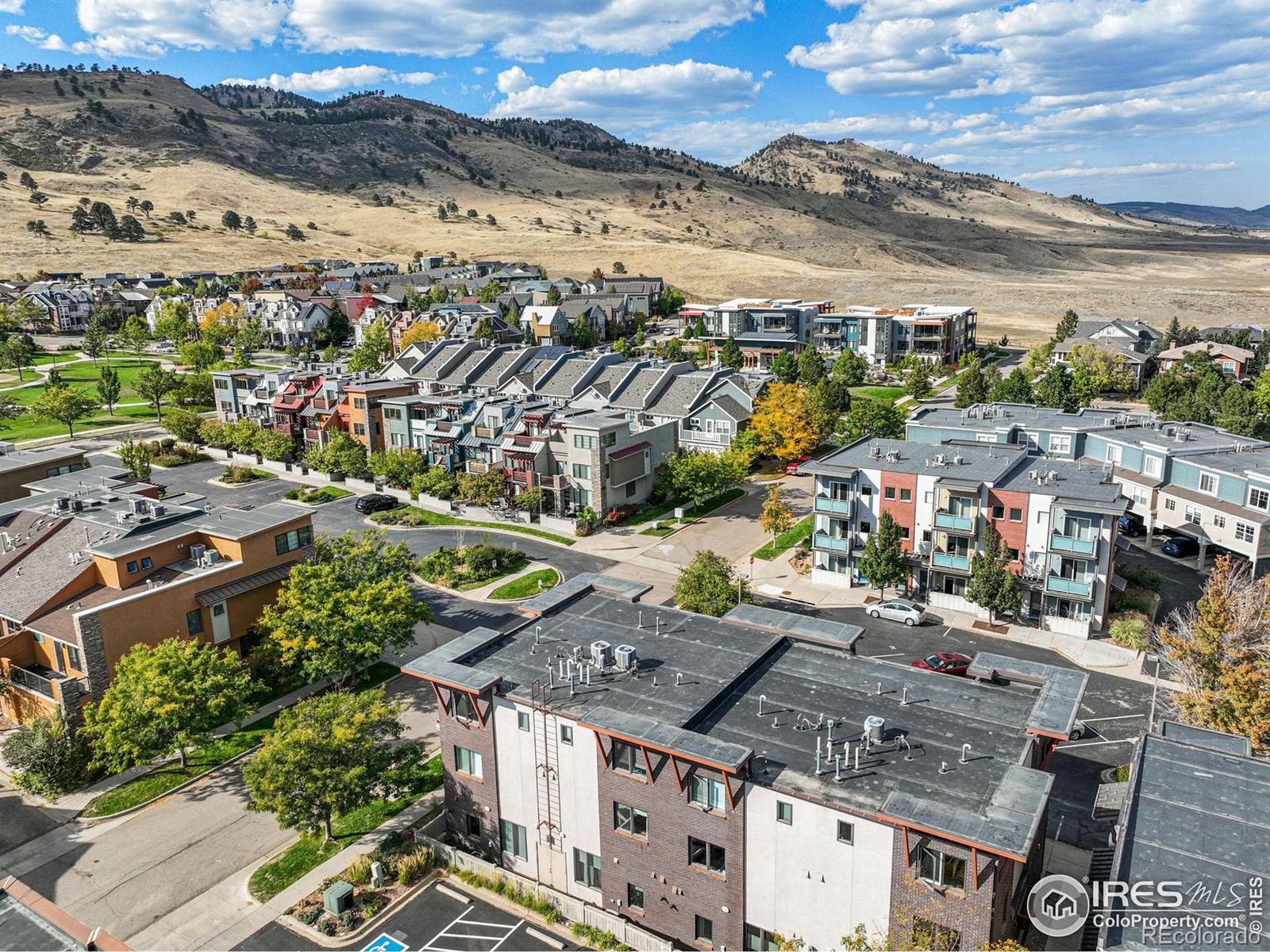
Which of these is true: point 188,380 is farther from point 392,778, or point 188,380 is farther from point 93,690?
point 392,778

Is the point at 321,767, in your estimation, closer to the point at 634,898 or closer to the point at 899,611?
the point at 634,898

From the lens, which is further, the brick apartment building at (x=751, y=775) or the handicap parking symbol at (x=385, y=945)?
the handicap parking symbol at (x=385, y=945)

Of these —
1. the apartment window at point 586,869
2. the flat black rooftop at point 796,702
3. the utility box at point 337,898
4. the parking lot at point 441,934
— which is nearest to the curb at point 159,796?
the parking lot at point 441,934

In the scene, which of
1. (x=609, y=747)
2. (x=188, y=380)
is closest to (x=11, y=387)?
(x=188, y=380)

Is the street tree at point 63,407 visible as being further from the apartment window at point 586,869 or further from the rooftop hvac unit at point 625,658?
the apartment window at point 586,869

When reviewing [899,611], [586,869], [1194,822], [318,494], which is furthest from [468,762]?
[318,494]

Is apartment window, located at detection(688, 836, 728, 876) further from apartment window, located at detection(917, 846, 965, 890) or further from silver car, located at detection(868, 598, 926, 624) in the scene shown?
silver car, located at detection(868, 598, 926, 624)
